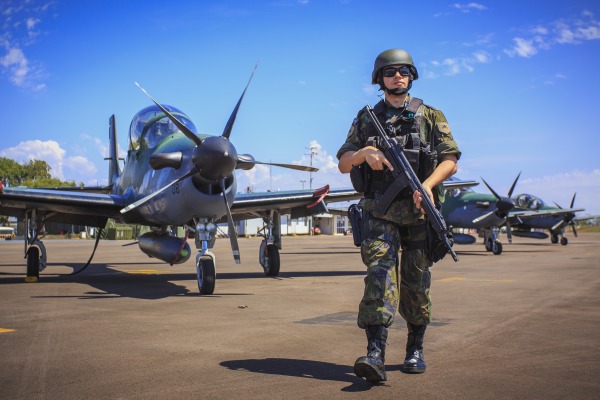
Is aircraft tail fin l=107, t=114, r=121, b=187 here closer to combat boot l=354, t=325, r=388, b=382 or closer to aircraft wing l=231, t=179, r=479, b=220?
aircraft wing l=231, t=179, r=479, b=220

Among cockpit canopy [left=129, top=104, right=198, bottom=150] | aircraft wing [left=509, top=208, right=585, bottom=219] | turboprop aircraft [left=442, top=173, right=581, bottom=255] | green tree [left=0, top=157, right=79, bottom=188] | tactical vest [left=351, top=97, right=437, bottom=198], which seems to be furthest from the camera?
green tree [left=0, top=157, right=79, bottom=188]

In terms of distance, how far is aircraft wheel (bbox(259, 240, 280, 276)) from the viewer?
13863 millimetres

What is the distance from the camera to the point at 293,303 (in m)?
8.62

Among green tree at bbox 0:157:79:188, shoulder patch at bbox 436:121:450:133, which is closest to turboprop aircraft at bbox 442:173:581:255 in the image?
shoulder patch at bbox 436:121:450:133

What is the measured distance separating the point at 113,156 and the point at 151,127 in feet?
21.8

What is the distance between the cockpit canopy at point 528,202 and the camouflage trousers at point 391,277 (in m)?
34.7

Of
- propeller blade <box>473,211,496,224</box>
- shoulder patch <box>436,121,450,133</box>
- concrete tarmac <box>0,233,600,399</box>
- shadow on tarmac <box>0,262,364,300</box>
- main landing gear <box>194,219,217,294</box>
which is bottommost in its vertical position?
shadow on tarmac <box>0,262,364,300</box>

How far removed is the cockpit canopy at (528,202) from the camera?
36500 millimetres

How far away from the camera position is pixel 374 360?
156 inches

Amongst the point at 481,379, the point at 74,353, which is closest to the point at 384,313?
the point at 481,379

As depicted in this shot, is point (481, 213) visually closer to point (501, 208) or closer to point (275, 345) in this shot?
point (501, 208)

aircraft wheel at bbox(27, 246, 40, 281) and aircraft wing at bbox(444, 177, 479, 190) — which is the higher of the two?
aircraft wing at bbox(444, 177, 479, 190)

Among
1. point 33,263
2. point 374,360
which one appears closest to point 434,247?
point 374,360

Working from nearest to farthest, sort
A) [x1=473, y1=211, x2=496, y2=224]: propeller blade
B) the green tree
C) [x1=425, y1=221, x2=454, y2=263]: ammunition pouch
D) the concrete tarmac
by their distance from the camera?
the concrete tarmac → [x1=425, y1=221, x2=454, y2=263]: ammunition pouch → [x1=473, y1=211, x2=496, y2=224]: propeller blade → the green tree
